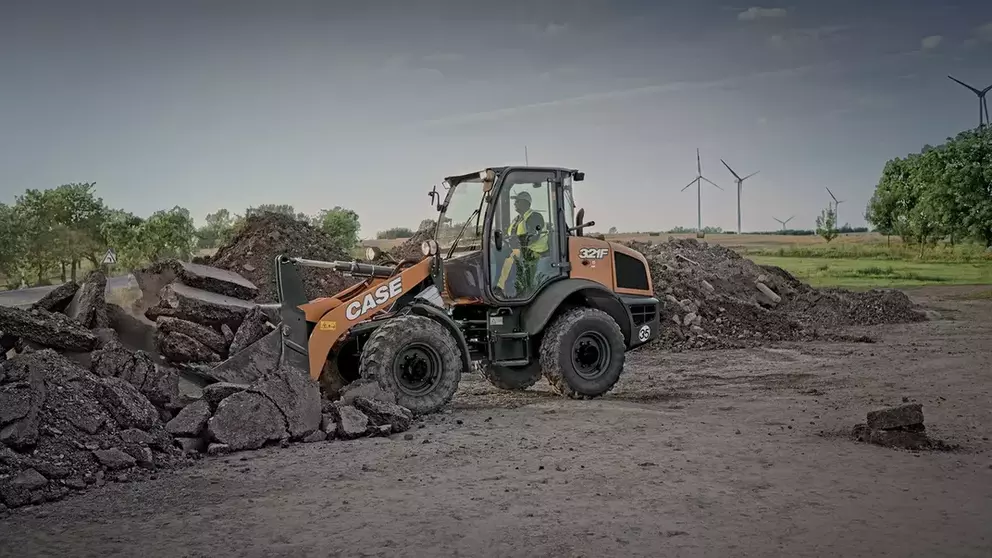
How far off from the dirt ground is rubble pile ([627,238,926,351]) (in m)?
7.09

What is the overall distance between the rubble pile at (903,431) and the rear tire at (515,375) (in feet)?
14.2

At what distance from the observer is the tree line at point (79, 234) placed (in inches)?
1167

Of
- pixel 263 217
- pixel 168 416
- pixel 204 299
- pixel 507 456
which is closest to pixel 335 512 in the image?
pixel 507 456

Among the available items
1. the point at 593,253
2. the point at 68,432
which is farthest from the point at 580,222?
the point at 68,432

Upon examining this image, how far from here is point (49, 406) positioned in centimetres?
794

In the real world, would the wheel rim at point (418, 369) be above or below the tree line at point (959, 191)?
below

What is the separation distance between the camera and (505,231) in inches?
418

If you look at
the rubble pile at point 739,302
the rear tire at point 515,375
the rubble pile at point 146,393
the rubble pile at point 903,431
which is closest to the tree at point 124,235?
the rubble pile at point 739,302

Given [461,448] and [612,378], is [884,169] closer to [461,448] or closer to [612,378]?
[612,378]

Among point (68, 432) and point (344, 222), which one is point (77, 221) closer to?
point (344, 222)

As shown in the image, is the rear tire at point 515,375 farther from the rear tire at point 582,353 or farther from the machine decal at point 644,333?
the machine decal at point 644,333

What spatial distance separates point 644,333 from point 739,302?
844 cm

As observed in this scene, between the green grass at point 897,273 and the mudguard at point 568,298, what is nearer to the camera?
the mudguard at point 568,298

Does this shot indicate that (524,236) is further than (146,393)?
Yes
